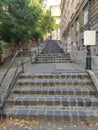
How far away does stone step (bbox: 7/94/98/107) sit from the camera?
195 inches

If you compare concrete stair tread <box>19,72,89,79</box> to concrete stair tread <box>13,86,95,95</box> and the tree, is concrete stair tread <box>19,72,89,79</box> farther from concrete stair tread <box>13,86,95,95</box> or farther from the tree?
the tree

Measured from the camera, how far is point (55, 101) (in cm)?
502

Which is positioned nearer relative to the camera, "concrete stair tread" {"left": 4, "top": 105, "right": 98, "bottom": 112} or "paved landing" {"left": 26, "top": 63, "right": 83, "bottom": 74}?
"concrete stair tread" {"left": 4, "top": 105, "right": 98, "bottom": 112}

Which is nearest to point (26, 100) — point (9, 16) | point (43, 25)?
point (9, 16)

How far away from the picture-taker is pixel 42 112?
15.1 ft

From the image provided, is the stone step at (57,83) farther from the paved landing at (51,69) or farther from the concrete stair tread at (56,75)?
the paved landing at (51,69)

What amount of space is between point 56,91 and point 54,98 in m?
0.36

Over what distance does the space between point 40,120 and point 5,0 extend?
25.7ft

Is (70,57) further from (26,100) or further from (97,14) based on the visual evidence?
(26,100)

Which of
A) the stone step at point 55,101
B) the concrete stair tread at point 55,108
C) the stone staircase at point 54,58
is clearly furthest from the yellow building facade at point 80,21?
the concrete stair tread at point 55,108

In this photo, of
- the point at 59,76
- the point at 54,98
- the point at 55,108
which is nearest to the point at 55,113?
the point at 55,108

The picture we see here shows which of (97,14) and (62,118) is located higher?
(97,14)

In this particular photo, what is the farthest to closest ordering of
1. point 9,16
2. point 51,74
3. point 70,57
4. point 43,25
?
1. point 43,25
2. point 70,57
3. point 9,16
4. point 51,74

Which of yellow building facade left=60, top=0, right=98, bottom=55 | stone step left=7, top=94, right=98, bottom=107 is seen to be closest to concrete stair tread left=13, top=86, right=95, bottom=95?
stone step left=7, top=94, right=98, bottom=107
